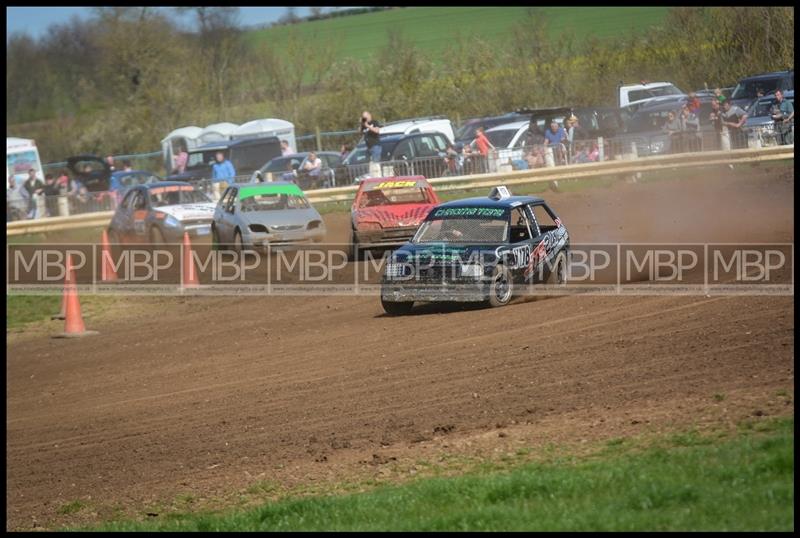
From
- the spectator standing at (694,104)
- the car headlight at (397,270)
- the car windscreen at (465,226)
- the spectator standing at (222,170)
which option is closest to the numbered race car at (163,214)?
the spectator standing at (222,170)

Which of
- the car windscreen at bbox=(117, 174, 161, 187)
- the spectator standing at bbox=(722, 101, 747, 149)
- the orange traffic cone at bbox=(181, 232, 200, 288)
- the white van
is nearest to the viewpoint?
the orange traffic cone at bbox=(181, 232, 200, 288)

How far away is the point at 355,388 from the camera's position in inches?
436

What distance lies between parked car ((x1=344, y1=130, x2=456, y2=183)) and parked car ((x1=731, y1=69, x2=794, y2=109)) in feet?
24.3

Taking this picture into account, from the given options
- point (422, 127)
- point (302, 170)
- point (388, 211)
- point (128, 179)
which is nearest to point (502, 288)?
point (388, 211)

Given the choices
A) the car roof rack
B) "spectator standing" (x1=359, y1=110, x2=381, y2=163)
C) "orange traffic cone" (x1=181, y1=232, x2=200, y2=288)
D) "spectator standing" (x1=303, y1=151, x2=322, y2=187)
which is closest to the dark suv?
"spectator standing" (x1=359, y1=110, x2=381, y2=163)

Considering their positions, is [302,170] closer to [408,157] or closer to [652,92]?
[408,157]

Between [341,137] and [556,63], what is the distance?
26.8 feet

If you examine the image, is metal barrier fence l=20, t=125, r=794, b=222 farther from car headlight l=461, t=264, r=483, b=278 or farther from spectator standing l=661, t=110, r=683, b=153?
car headlight l=461, t=264, r=483, b=278

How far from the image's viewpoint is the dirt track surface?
28.9 feet

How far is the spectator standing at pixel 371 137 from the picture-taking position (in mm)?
29133

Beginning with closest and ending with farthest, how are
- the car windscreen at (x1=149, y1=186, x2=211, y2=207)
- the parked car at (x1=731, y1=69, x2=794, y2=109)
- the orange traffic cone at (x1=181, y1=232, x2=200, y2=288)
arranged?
the orange traffic cone at (x1=181, y1=232, x2=200, y2=288), the car windscreen at (x1=149, y1=186, x2=211, y2=207), the parked car at (x1=731, y1=69, x2=794, y2=109)

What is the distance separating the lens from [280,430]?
9.92 m

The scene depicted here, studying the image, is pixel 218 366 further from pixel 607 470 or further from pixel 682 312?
pixel 607 470

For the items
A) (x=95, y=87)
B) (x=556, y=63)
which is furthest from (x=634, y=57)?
(x=95, y=87)
